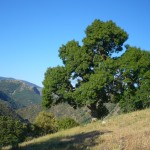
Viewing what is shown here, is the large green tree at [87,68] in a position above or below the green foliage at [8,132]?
above

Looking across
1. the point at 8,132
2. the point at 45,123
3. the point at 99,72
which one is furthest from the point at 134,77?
the point at 45,123

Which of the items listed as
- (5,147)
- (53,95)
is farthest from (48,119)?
(5,147)

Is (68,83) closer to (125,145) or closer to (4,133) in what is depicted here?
(4,133)

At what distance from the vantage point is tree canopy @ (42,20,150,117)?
136 feet

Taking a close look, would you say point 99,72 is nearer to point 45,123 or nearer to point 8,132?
point 8,132

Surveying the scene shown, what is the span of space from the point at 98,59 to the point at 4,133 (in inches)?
799

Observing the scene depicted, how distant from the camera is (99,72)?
4084cm

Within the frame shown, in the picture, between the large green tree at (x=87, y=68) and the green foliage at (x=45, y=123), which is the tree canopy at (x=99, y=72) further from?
the green foliage at (x=45, y=123)

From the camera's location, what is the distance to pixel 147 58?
42750 millimetres

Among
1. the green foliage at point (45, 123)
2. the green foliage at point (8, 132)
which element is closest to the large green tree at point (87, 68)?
the green foliage at point (8, 132)

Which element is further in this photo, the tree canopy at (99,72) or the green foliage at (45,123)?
the green foliage at (45,123)

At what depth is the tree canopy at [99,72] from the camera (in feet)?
136

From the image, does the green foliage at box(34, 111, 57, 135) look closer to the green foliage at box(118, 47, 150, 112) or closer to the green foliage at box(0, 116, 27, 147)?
the green foliage at box(118, 47, 150, 112)

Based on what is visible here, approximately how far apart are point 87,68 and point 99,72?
2.41 meters
